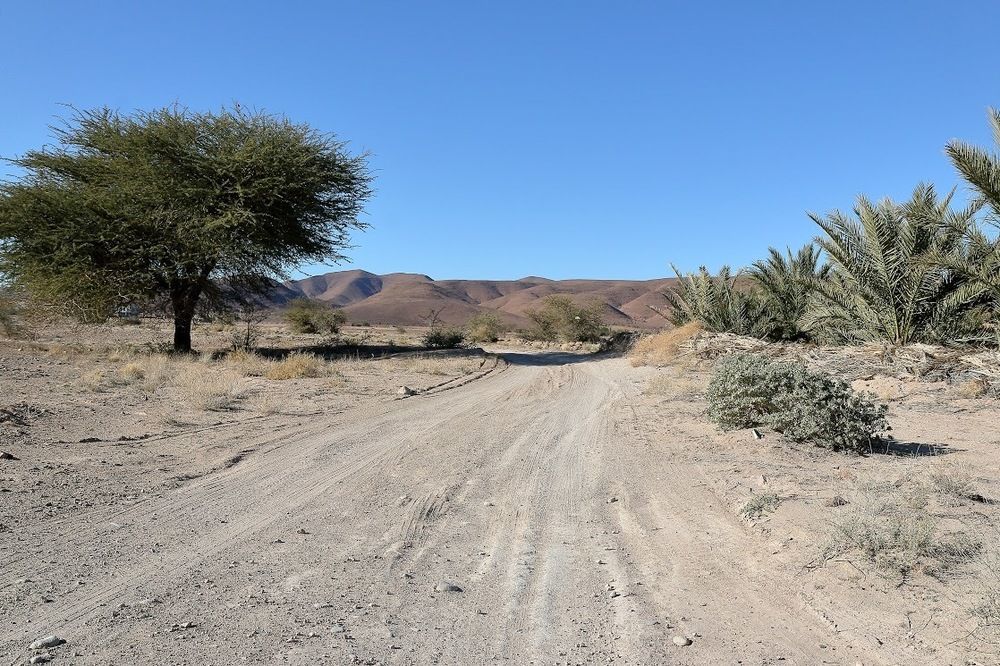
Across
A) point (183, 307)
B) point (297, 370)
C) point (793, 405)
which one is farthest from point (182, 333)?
point (793, 405)

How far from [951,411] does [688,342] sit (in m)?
12.9

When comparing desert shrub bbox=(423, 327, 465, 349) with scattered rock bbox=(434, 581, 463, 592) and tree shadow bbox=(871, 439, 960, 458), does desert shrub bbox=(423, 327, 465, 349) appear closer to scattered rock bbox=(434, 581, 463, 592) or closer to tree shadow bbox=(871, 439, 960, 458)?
tree shadow bbox=(871, 439, 960, 458)

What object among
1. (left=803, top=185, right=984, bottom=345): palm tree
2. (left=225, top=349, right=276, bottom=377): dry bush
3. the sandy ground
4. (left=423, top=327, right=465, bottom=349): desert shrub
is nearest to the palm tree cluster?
(left=803, top=185, right=984, bottom=345): palm tree

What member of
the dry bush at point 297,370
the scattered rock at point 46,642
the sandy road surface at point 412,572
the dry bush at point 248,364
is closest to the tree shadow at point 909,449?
the sandy road surface at point 412,572

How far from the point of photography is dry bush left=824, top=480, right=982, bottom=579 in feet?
13.6

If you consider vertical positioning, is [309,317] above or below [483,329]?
above

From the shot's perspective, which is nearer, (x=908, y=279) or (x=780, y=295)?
(x=908, y=279)

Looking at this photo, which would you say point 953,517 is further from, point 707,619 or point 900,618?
point 707,619

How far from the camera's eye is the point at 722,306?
2572cm

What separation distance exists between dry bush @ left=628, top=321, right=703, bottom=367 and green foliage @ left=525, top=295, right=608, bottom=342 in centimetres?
1505

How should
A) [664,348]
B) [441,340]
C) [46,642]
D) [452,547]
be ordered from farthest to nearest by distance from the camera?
[441,340] → [664,348] → [452,547] → [46,642]

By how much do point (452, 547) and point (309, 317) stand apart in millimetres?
42527

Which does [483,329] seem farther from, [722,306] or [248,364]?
[248,364]

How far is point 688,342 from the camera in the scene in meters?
23.5
